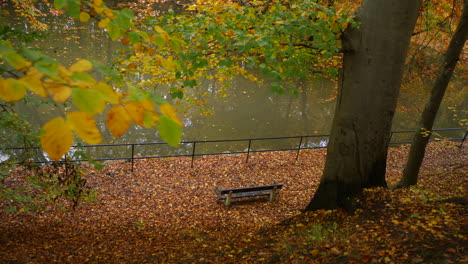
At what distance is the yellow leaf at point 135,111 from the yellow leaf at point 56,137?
25 centimetres

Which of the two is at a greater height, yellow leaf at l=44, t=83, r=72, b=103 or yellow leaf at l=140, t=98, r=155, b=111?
yellow leaf at l=44, t=83, r=72, b=103

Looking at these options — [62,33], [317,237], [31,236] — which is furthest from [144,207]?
[62,33]

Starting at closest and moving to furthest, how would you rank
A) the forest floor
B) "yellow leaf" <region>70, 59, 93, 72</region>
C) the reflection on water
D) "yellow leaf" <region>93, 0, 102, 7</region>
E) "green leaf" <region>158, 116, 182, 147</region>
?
"green leaf" <region>158, 116, 182, 147</region> → "yellow leaf" <region>70, 59, 93, 72</region> → "yellow leaf" <region>93, 0, 102, 7</region> → the forest floor → the reflection on water

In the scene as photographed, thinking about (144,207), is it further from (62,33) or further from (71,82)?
(62,33)

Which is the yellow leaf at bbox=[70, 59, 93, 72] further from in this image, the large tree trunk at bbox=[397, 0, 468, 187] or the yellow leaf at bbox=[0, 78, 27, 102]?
the large tree trunk at bbox=[397, 0, 468, 187]

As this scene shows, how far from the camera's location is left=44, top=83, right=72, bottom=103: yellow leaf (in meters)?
1.14

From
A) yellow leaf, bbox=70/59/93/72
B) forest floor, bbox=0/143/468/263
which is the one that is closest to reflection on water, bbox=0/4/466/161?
forest floor, bbox=0/143/468/263

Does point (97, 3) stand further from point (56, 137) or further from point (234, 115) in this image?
point (234, 115)

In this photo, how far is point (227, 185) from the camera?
9375mm

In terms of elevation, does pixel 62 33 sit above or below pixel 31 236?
above

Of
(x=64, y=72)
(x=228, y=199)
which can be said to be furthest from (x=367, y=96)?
(x=64, y=72)

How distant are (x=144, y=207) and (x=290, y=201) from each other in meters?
3.68

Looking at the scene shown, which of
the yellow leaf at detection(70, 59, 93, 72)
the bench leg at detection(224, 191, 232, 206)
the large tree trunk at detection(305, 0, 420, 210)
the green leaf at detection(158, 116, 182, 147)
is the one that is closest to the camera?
the green leaf at detection(158, 116, 182, 147)

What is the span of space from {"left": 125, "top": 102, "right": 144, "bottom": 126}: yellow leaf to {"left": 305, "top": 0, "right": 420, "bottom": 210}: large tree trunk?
4.33 meters
